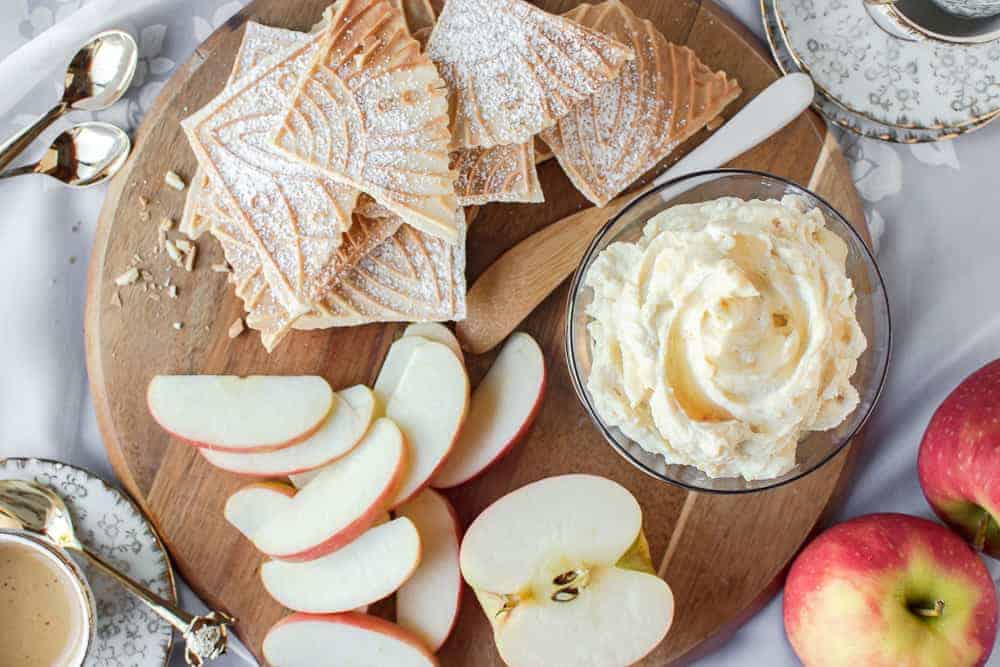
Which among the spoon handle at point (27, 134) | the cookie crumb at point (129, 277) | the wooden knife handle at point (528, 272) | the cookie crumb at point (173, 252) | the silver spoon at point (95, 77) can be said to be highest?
the silver spoon at point (95, 77)

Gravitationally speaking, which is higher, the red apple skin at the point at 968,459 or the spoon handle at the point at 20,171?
A: the spoon handle at the point at 20,171

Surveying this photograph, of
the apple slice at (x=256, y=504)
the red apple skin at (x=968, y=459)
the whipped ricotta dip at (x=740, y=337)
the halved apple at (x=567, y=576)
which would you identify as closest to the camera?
the whipped ricotta dip at (x=740, y=337)

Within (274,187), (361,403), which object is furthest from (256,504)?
(274,187)

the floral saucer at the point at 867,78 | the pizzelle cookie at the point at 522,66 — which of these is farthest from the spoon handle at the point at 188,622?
the floral saucer at the point at 867,78

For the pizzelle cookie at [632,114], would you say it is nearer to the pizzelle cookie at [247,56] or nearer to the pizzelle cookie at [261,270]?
the pizzelle cookie at [261,270]

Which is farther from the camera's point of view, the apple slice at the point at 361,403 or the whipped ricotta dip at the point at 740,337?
the apple slice at the point at 361,403

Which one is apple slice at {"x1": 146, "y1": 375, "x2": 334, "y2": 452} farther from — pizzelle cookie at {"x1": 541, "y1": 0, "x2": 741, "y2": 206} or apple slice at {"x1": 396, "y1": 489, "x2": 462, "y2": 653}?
pizzelle cookie at {"x1": 541, "y1": 0, "x2": 741, "y2": 206}

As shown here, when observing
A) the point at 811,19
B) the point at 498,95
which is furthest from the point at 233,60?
the point at 811,19
